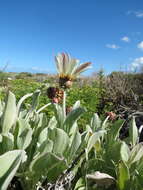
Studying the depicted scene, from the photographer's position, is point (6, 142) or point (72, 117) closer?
point (6, 142)

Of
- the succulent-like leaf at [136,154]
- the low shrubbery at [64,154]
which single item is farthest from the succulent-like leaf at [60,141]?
the succulent-like leaf at [136,154]

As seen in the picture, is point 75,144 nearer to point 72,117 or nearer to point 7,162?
point 72,117

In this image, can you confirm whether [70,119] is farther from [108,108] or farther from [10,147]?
[108,108]

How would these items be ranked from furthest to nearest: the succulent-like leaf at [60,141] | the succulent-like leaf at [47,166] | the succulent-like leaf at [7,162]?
1. the succulent-like leaf at [60,141]
2. the succulent-like leaf at [47,166]
3. the succulent-like leaf at [7,162]

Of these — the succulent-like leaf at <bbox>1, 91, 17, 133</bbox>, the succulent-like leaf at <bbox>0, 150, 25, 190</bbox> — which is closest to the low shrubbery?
the succulent-like leaf at <bbox>1, 91, 17, 133</bbox>

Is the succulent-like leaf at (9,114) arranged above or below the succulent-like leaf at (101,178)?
above

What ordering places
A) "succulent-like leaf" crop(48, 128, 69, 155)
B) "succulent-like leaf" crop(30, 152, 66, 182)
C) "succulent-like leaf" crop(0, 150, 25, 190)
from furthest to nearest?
1. "succulent-like leaf" crop(48, 128, 69, 155)
2. "succulent-like leaf" crop(30, 152, 66, 182)
3. "succulent-like leaf" crop(0, 150, 25, 190)

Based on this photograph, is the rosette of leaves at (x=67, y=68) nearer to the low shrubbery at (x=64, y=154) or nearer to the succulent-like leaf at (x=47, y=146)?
the low shrubbery at (x=64, y=154)

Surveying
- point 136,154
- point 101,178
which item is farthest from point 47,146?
point 136,154

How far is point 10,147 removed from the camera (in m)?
0.83

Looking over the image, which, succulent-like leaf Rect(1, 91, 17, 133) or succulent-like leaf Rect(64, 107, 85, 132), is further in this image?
succulent-like leaf Rect(64, 107, 85, 132)

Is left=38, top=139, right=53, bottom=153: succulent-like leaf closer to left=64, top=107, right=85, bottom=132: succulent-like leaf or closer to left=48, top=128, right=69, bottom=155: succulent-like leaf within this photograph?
left=48, top=128, right=69, bottom=155: succulent-like leaf

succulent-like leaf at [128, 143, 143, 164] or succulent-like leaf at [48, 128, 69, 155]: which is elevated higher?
succulent-like leaf at [48, 128, 69, 155]

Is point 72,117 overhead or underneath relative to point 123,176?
overhead
